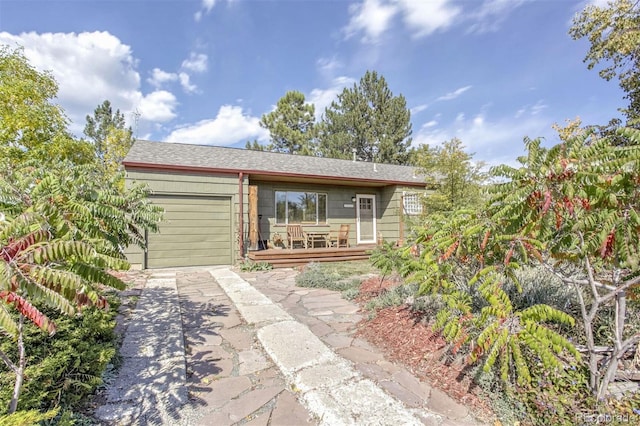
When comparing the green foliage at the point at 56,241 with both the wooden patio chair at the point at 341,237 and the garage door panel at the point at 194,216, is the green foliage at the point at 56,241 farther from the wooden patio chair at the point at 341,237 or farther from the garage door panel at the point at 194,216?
the wooden patio chair at the point at 341,237

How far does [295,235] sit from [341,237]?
1743 mm

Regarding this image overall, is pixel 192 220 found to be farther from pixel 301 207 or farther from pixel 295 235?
pixel 301 207

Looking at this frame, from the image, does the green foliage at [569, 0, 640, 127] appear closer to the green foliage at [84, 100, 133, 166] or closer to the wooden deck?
the wooden deck

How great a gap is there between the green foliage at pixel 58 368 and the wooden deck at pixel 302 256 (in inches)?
232

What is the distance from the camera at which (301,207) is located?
423 inches

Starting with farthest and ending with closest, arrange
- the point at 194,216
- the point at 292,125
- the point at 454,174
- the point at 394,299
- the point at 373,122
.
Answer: the point at 373,122, the point at 292,125, the point at 194,216, the point at 454,174, the point at 394,299

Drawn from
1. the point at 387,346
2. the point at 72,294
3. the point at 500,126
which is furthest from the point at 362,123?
the point at 72,294

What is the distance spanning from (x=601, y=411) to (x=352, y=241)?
31.8 ft

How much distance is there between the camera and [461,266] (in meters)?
3.26

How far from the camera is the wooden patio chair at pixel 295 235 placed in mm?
9875

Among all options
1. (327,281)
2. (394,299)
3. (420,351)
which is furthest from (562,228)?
(327,281)

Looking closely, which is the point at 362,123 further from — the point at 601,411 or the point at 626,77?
the point at 601,411

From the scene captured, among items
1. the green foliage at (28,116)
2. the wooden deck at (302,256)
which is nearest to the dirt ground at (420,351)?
the wooden deck at (302,256)

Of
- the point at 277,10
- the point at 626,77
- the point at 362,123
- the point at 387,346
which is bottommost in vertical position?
the point at 387,346
